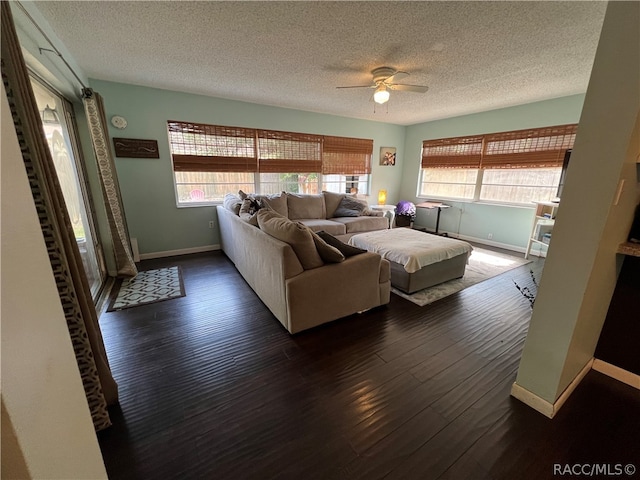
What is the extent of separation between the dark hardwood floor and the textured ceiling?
2.47 metres

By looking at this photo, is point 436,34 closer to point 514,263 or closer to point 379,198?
point 514,263

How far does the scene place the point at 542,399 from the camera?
1.48 metres

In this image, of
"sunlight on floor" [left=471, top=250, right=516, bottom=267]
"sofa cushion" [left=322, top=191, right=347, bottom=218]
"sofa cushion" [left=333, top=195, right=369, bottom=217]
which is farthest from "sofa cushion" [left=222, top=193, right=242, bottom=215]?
"sunlight on floor" [left=471, top=250, right=516, bottom=267]

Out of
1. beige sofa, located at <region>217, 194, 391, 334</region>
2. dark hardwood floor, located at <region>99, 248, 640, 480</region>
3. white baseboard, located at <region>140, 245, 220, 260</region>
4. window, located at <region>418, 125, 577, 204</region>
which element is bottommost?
A: dark hardwood floor, located at <region>99, 248, 640, 480</region>

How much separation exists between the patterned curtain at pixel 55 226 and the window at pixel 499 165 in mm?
5638

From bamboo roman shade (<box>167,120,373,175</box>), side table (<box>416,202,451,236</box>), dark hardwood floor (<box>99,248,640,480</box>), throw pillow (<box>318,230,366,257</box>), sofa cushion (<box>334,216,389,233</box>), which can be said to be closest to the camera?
dark hardwood floor (<box>99,248,640,480</box>)

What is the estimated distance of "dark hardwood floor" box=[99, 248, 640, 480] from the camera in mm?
1229

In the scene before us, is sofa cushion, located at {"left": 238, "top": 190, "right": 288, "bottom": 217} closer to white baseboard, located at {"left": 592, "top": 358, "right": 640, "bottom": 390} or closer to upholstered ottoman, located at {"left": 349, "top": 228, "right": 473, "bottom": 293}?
upholstered ottoman, located at {"left": 349, "top": 228, "right": 473, "bottom": 293}

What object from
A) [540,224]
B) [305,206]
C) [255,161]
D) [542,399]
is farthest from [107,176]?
[540,224]

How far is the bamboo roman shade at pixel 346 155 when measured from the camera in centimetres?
531

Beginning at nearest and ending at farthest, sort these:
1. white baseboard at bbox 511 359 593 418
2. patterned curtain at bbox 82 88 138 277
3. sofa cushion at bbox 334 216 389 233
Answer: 1. white baseboard at bbox 511 359 593 418
2. patterned curtain at bbox 82 88 138 277
3. sofa cushion at bbox 334 216 389 233

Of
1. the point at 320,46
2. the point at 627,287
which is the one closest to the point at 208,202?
the point at 320,46

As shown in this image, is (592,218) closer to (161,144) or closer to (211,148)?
(211,148)

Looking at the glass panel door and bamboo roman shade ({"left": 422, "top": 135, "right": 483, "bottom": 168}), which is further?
bamboo roman shade ({"left": 422, "top": 135, "right": 483, "bottom": 168})
